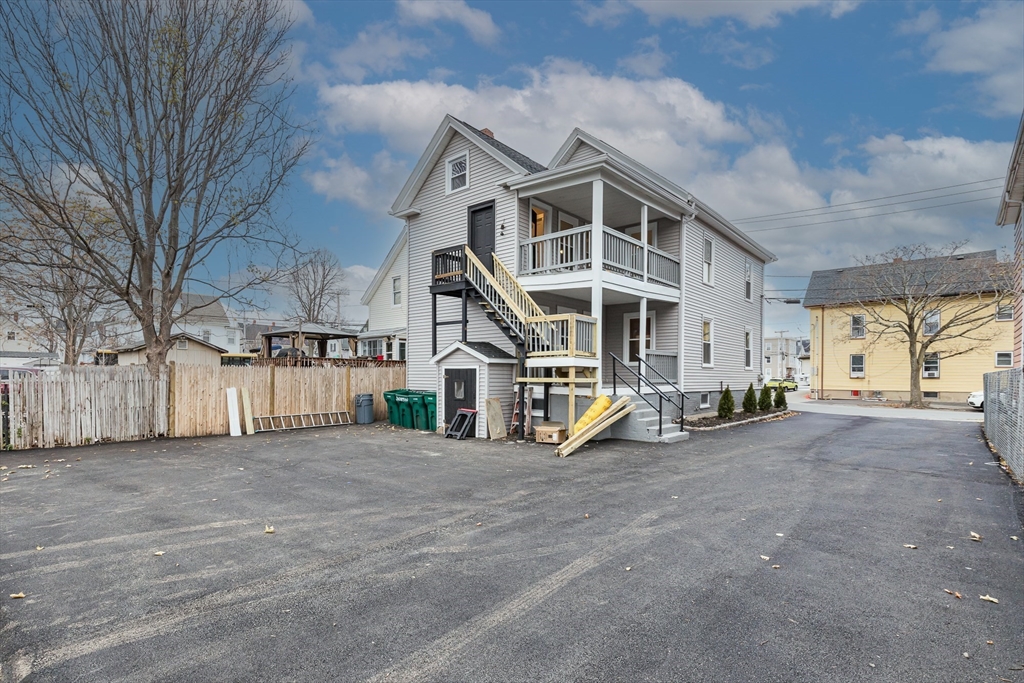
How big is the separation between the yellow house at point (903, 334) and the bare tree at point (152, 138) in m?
30.1

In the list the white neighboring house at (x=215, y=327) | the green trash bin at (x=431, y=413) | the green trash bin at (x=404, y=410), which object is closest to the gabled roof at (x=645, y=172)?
the green trash bin at (x=431, y=413)

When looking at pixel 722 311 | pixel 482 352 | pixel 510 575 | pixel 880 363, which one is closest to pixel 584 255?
pixel 482 352

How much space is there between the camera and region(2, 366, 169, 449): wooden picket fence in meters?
11.1

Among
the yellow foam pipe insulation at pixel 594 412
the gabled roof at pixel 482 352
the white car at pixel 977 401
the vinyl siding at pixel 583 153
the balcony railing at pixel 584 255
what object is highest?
the vinyl siding at pixel 583 153

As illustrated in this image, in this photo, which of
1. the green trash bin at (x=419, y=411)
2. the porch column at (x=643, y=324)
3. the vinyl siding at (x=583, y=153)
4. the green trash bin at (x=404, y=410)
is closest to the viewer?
the porch column at (x=643, y=324)

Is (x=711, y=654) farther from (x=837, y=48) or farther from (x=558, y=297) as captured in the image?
(x=837, y=48)

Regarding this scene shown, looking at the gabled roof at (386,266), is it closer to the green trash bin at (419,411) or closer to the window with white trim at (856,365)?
the green trash bin at (419,411)

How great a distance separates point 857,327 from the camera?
31.6m

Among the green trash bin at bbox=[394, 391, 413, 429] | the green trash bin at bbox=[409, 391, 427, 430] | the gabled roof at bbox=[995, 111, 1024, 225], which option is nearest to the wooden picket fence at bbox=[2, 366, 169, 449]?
the green trash bin at bbox=[394, 391, 413, 429]

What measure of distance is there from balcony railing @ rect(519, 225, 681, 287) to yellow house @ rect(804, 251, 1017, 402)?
63.9 feet

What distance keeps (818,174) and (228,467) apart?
49.4m

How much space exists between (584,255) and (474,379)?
14.7ft

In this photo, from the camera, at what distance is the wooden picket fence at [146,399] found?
11.2 metres

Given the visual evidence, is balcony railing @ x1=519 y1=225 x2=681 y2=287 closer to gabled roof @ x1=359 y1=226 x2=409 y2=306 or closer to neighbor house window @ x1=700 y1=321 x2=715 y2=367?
neighbor house window @ x1=700 y1=321 x2=715 y2=367
